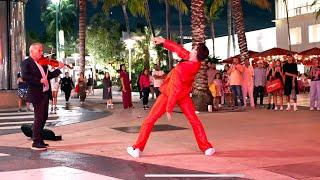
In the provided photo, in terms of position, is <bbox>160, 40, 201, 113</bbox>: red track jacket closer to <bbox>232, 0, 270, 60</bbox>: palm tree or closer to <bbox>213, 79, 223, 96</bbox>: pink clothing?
<bbox>213, 79, 223, 96</bbox>: pink clothing

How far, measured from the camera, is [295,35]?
57.3 metres

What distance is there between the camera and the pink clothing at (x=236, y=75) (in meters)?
19.1

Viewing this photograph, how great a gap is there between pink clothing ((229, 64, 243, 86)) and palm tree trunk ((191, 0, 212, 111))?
0.92 meters

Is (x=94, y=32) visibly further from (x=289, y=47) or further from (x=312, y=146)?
(x=312, y=146)

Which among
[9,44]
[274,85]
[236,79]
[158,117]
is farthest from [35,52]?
[9,44]

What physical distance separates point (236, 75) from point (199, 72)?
4.00 feet

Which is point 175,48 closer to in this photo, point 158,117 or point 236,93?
point 158,117

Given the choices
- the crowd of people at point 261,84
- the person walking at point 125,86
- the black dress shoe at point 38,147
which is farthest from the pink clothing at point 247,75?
the black dress shoe at point 38,147

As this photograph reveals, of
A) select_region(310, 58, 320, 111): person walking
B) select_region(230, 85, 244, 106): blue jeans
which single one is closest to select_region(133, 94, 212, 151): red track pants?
select_region(310, 58, 320, 111): person walking

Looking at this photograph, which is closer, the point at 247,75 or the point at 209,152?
the point at 209,152

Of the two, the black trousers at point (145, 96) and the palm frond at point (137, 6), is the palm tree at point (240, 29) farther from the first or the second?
the palm frond at point (137, 6)

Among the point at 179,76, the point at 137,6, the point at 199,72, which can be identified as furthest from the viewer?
the point at 137,6

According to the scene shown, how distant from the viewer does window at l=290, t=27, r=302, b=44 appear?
56.7m

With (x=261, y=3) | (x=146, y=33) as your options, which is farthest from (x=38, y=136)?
(x=146, y=33)
